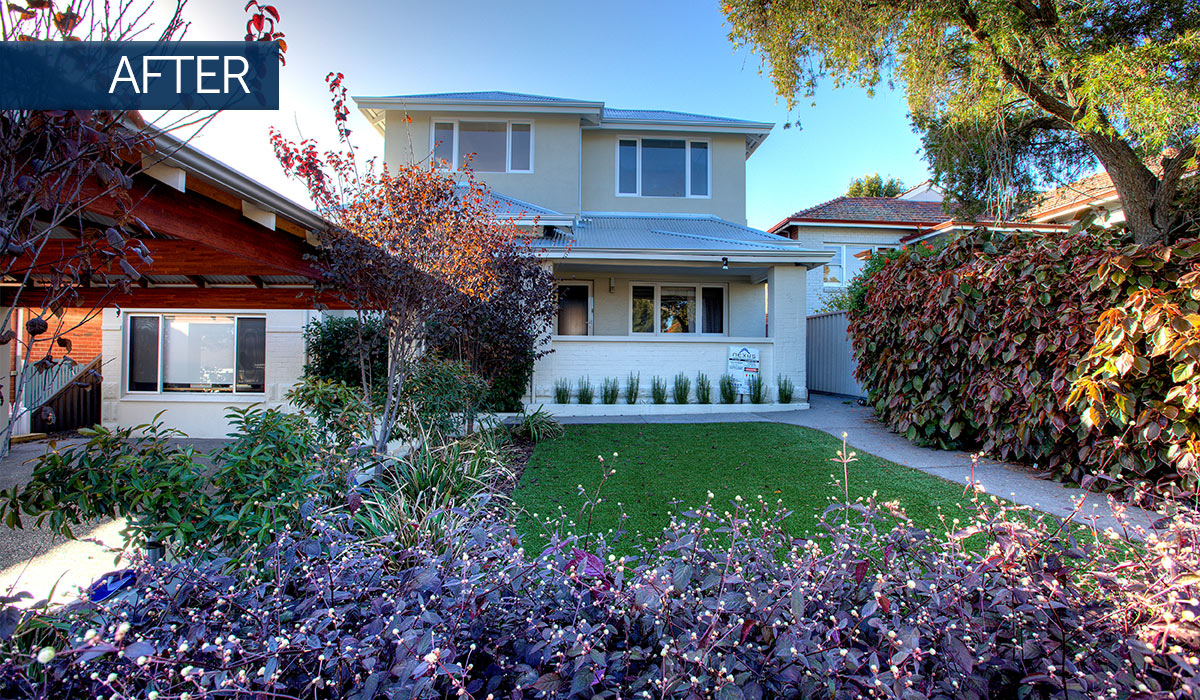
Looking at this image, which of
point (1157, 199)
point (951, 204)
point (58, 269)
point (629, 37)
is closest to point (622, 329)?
point (629, 37)

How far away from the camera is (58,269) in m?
2.13

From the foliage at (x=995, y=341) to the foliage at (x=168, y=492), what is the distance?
578 cm

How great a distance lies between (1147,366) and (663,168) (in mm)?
11842

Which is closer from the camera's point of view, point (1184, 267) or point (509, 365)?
point (1184, 267)

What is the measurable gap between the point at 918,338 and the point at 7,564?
29.3 ft

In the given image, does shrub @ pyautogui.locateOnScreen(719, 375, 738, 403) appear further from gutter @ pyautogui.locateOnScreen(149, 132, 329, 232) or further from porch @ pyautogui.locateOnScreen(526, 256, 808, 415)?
gutter @ pyautogui.locateOnScreen(149, 132, 329, 232)

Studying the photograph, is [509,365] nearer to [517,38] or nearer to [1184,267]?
[517,38]

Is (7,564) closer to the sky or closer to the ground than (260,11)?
closer to the ground

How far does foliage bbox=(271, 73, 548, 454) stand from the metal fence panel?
33.1ft

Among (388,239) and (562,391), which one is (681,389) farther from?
(388,239)

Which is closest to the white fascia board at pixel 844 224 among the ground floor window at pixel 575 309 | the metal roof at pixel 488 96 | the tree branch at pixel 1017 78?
the metal roof at pixel 488 96

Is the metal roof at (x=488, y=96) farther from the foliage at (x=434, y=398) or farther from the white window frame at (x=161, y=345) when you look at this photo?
the foliage at (x=434, y=398)

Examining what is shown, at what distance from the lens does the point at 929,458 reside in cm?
634

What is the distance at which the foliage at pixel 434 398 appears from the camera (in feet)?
19.9
